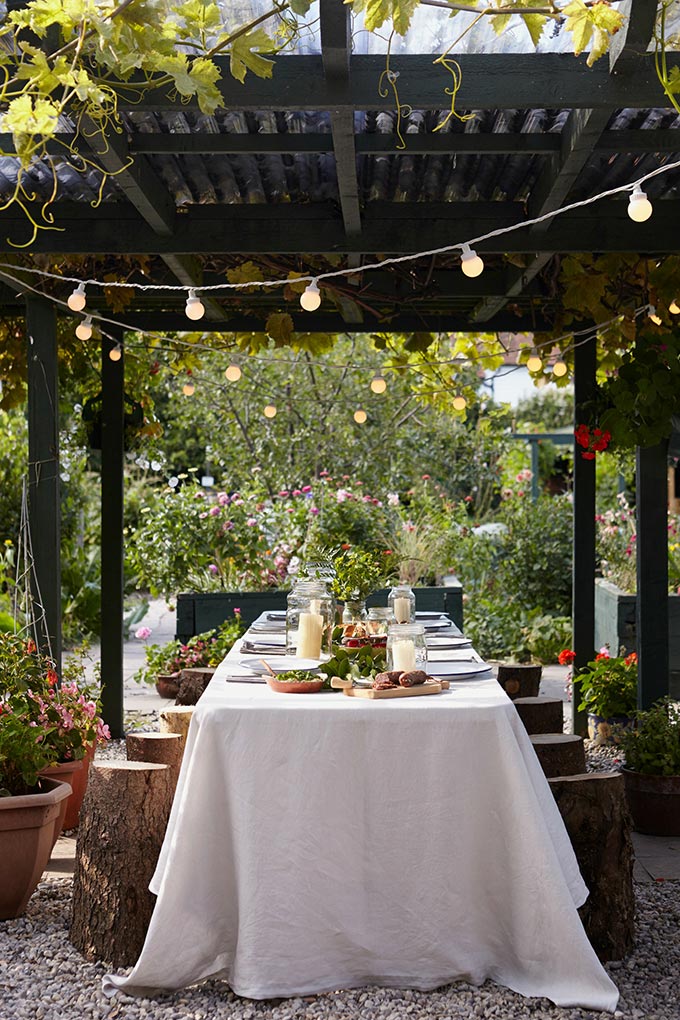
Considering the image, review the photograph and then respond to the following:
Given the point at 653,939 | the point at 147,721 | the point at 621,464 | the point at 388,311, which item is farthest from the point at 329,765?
the point at 621,464

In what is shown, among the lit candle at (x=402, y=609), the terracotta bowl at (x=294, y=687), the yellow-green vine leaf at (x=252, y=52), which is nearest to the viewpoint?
the yellow-green vine leaf at (x=252, y=52)

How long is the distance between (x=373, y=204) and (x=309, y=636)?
5.89 feet

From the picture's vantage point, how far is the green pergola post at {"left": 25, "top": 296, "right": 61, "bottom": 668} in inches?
186

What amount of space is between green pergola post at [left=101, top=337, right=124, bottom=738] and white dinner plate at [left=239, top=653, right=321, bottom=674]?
2.77m

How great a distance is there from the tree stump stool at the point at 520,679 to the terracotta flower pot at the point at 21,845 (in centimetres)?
230

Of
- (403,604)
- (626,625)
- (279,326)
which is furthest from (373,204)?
(626,625)

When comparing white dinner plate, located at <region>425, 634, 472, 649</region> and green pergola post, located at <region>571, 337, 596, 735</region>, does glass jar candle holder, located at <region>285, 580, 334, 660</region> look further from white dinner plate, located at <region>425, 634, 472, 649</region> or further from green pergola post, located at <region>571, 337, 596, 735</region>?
green pergola post, located at <region>571, 337, 596, 735</region>

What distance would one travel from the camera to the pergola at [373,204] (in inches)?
116

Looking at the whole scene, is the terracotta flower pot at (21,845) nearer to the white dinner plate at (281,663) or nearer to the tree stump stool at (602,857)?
the white dinner plate at (281,663)

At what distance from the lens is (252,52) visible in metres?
2.64

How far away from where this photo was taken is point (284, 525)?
26.2 feet

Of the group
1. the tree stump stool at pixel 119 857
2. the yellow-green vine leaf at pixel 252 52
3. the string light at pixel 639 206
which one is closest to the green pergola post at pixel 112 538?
the tree stump stool at pixel 119 857

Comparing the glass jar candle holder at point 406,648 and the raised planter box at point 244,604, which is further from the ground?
the glass jar candle holder at point 406,648

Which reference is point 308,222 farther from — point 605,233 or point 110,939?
point 110,939
